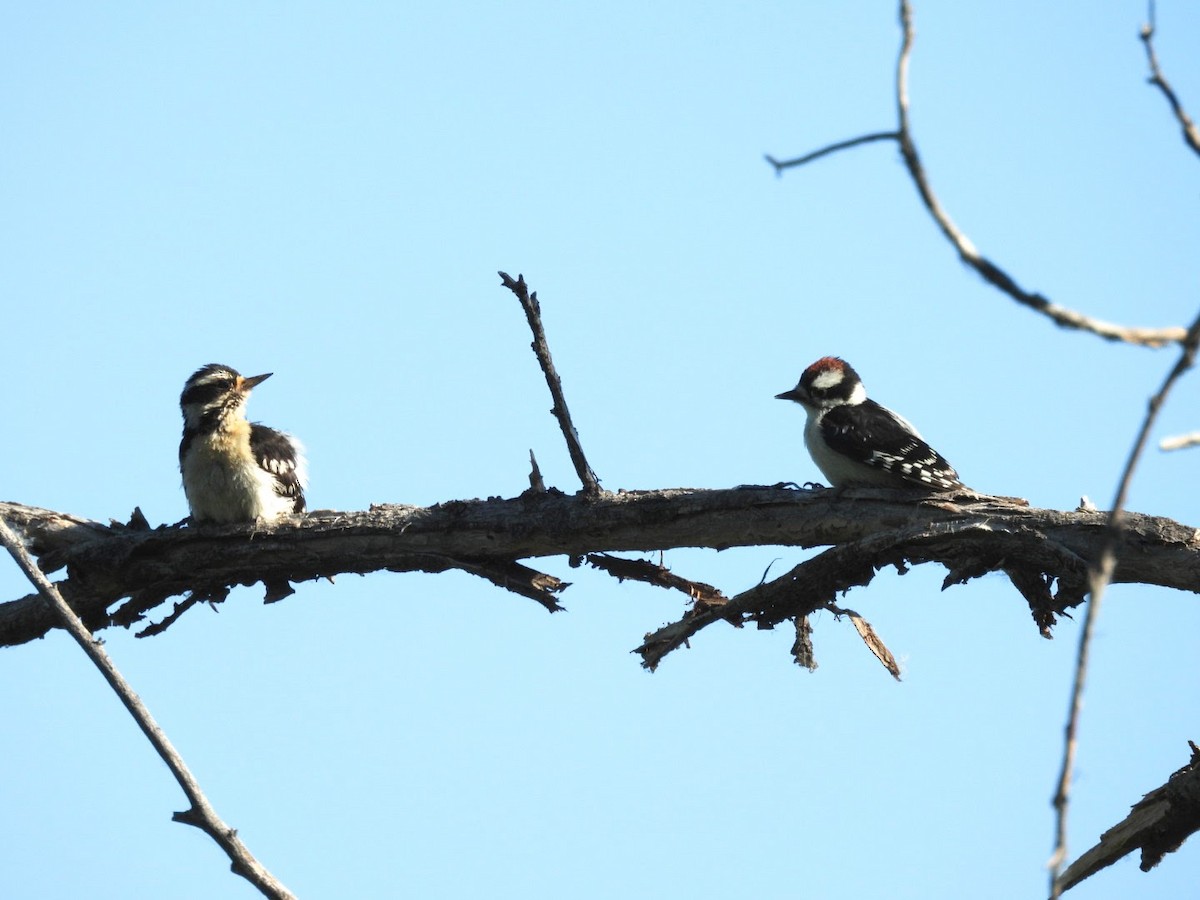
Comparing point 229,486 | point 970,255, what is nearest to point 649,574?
point 229,486

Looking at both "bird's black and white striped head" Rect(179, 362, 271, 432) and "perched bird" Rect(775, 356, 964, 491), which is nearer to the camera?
"perched bird" Rect(775, 356, 964, 491)

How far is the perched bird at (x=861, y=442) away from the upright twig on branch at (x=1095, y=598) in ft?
13.7

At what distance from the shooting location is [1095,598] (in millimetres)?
2018

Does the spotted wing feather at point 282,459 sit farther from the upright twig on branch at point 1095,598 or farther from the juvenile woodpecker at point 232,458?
the upright twig on branch at point 1095,598

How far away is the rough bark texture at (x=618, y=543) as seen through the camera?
18.4 ft

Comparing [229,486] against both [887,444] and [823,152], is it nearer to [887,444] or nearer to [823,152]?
[887,444]

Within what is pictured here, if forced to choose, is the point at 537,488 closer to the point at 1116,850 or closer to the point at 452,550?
the point at 452,550

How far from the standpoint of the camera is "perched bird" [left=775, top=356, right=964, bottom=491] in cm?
638

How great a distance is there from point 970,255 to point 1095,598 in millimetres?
596

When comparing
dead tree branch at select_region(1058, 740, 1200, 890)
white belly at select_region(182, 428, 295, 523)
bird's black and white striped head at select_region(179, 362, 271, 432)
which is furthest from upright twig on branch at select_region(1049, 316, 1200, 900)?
bird's black and white striped head at select_region(179, 362, 271, 432)

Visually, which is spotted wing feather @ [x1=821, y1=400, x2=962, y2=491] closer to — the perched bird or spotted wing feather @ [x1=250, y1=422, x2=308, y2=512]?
the perched bird

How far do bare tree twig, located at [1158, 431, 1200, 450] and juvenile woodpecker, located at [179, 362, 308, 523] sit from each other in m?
5.58

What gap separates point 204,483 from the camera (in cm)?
715

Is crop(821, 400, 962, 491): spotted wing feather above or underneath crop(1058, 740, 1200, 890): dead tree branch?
above
